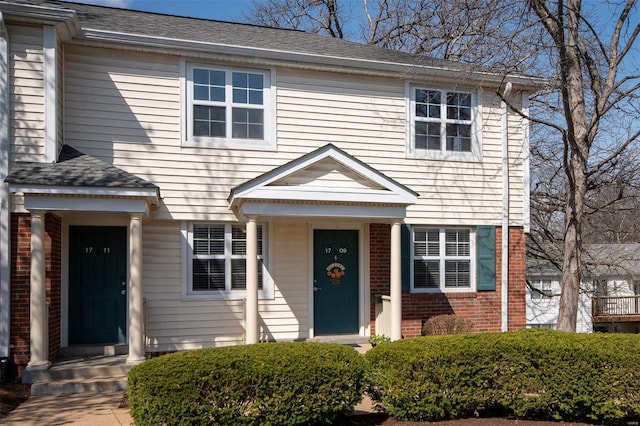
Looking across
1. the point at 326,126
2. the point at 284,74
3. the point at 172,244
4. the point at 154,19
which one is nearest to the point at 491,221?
the point at 326,126

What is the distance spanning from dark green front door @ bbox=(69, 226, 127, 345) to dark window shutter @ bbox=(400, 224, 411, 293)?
17.2 feet

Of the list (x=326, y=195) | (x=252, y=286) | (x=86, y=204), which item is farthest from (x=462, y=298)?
(x=86, y=204)

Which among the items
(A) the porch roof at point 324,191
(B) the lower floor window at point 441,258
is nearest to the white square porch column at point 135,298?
(A) the porch roof at point 324,191

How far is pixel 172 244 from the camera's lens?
403 inches

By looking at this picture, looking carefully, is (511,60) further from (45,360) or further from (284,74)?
(45,360)

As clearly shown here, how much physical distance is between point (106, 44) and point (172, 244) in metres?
3.64

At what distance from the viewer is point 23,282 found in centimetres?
886

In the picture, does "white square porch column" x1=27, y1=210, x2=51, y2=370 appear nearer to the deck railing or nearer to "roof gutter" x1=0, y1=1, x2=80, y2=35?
"roof gutter" x1=0, y1=1, x2=80, y2=35

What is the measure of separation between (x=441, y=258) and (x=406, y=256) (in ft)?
2.93

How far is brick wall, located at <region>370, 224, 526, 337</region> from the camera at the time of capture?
37.2ft

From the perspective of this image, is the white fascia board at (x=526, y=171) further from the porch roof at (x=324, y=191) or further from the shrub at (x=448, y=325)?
the porch roof at (x=324, y=191)

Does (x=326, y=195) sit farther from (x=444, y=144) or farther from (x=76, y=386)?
(x=76, y=386)

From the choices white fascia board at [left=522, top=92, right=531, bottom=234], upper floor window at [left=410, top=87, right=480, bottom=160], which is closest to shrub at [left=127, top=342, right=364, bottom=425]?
upper floor window at [left=410, top=87, right=480, bottom=160]

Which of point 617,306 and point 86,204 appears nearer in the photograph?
point 86,204
